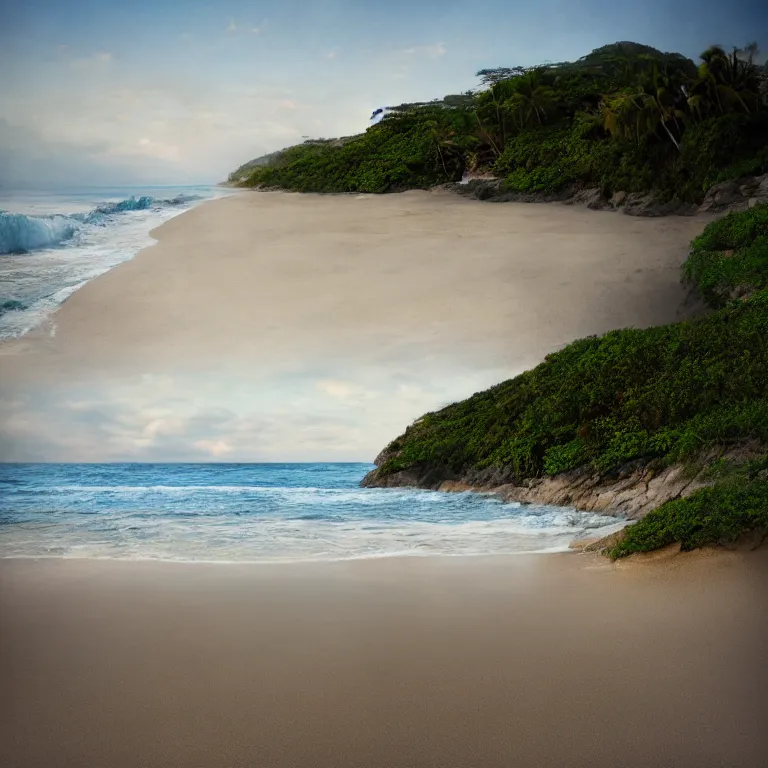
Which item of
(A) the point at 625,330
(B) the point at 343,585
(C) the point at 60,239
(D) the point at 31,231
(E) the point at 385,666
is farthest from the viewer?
(A) the point at 625,330

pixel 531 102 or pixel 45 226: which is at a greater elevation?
pixel 531 102

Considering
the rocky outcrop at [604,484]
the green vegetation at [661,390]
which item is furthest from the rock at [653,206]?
the rocky outcrop at [604,484]

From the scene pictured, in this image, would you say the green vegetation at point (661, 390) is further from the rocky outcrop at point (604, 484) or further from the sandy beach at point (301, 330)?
the sandy beach at point (301, 330)

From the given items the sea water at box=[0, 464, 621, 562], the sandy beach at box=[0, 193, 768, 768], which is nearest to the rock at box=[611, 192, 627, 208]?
the sandy beach at box=[0, 193, 768, 768]

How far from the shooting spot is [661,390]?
16.1ft

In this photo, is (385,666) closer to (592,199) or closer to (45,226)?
(45,226)

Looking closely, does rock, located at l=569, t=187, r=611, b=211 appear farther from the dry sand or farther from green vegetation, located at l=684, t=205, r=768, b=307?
the dry sand

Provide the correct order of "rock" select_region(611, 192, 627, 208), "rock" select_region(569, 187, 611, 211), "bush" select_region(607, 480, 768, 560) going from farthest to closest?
1. "rock" select_region(569, 187, 611, 211)
2. "rock" select_region(611, 192, 627, 208)
3. "bush" select_region(607, 480, 768, 560)

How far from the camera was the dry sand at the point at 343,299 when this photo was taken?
3.54 meters

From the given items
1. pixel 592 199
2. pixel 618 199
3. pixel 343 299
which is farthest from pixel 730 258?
pixel 592 199

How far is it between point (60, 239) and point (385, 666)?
2.67 meters

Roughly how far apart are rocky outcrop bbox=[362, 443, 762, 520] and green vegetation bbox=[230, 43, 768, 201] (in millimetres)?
2437

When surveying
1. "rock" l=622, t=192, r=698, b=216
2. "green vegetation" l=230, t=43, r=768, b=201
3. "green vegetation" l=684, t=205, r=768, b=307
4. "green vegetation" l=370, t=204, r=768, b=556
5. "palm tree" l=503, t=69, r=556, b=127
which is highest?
"palm tree" l=503, t=69, r=556, b=127

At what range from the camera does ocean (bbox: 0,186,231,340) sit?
10.8ft
